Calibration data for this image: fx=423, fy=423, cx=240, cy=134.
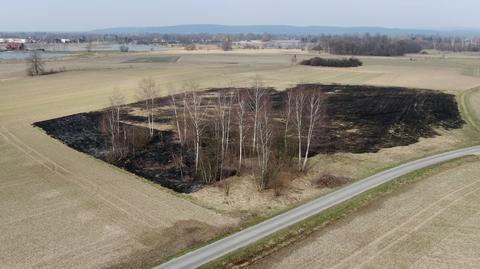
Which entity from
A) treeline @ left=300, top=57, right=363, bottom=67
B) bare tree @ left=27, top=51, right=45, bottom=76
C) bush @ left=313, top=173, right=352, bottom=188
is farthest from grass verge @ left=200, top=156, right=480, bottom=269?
bare tree @ left=27, top=51, right=45, bottom=76

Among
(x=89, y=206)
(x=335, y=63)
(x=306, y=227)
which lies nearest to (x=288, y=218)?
(x=306, y=227)

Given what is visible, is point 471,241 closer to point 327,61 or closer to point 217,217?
point 217,217

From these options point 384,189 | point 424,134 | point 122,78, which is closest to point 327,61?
point 122,78

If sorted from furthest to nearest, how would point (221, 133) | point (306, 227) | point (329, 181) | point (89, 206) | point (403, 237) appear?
point (221, 133) → point (329, 181) → point (89, 206) → point (306, 227) → point (403, 237)

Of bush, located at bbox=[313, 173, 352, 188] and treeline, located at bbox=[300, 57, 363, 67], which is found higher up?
treeline, located at bbox=[300, 57, 363, 67]

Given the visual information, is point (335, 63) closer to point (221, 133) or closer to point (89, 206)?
point (221, 133)

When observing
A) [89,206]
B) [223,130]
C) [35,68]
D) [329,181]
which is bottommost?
[89,206]

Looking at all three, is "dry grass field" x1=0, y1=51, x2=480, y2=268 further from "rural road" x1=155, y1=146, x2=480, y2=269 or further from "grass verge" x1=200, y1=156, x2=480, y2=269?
"grass verge" x1=200, y1=156, x2=480, y2=269

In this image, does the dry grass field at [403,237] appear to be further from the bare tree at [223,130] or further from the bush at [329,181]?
the bare tree at [223,130]
